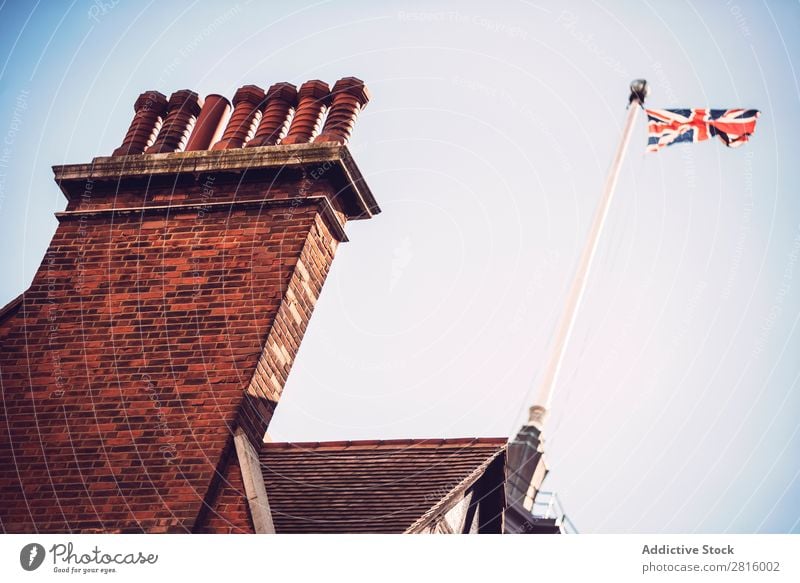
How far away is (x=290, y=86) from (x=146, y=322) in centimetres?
263

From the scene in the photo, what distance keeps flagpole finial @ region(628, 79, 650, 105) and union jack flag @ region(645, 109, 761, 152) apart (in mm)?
3093

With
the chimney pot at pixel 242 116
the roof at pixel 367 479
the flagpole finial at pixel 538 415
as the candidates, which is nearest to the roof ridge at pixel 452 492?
the roof at pixel 367 479

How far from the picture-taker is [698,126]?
44.9 feet

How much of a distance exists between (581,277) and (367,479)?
296 inches

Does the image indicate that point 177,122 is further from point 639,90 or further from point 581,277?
point 639,90

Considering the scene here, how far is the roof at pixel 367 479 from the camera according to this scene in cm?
740

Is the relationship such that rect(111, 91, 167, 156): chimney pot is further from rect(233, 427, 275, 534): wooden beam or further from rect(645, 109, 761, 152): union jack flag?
rect(645, 109, 761, 152): union jack flag

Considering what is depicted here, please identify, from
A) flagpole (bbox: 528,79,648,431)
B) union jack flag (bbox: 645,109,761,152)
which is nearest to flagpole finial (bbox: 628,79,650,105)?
flagpole (bbox: 528,79,648,431)
